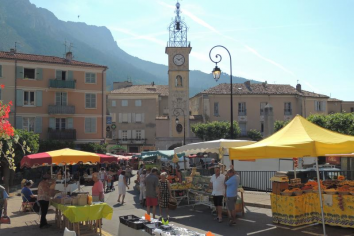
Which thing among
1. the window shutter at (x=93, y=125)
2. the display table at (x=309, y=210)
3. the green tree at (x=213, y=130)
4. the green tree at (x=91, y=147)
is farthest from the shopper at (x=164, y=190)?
the green tree at (x=213, y=130)

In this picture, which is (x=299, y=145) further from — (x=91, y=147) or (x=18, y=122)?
(x=18, y=122)

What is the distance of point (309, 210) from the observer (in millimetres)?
10445

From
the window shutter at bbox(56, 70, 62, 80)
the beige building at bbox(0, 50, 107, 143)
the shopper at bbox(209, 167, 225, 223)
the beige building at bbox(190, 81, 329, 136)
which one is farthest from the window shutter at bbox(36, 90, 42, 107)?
the shopper at bbox(209, 167, 225, 223)

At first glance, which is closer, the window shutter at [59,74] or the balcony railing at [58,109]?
the balcony railing at [58,109]

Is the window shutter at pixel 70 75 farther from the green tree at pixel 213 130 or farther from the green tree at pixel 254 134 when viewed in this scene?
the green tree at pixel 254 134

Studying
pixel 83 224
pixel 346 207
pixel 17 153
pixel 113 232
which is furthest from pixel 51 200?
pixel 17 153

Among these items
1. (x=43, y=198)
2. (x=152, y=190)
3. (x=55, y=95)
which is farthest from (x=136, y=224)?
(x=55, y=95)

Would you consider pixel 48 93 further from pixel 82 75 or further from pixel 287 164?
Result: pixel 287 164

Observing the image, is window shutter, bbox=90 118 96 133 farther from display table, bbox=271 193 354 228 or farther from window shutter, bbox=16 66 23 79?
display table, bbox=271 193 354 228

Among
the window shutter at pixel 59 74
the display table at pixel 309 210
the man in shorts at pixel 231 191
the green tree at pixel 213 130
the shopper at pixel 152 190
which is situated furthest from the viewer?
the green tree at pixel 213 130

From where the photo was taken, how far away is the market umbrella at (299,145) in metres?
8.73

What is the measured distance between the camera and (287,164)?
19859 millimetres

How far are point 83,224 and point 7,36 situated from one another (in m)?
203

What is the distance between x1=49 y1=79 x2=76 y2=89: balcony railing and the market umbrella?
106 feet
